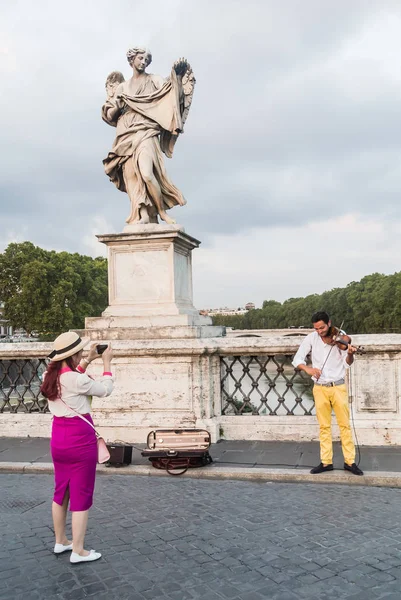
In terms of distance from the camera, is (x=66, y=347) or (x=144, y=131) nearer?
(x=66, y=347)

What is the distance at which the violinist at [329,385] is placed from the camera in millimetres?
5566

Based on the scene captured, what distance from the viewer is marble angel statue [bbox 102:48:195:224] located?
753 centimetres

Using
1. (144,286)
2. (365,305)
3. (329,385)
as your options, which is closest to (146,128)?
(144,286)

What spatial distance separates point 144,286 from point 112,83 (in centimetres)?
296

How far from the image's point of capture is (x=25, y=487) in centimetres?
563

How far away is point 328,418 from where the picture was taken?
5.68 meters

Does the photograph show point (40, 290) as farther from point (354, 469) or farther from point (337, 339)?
point (354, 469)

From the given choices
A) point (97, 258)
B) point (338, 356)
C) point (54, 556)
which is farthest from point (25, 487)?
point (97, 258)

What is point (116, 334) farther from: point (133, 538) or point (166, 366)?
point (133, 538)

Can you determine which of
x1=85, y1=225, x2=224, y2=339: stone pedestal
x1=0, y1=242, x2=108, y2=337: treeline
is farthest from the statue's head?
x1=0, y1=242, x2=108, y2=337: treeline

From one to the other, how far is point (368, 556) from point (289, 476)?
5.99ft

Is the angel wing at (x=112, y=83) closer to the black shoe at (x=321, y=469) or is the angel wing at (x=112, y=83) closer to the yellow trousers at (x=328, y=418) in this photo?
the yellow trousers at (x=328, y=418)

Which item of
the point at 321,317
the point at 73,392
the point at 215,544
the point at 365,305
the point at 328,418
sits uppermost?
the point at 365,305

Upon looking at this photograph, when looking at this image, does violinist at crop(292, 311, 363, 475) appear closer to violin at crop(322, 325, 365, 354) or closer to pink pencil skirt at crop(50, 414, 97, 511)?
violin at crop(322, 325, 365, 354)
